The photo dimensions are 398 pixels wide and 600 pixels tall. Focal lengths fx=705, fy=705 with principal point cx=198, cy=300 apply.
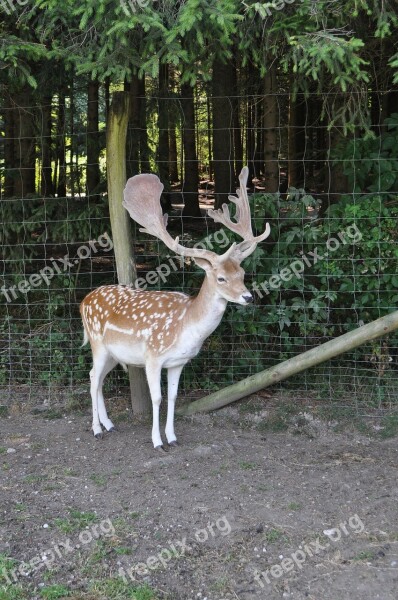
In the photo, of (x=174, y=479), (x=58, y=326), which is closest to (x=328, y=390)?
(x=174, y=479)

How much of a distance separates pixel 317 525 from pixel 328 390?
6.97ft

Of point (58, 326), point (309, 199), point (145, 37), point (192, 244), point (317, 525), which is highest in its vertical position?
point (145, 37)

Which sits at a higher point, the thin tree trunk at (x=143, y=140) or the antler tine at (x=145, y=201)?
the thin tree trunk at (x=143, y=140)

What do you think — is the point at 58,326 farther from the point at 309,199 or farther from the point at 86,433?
the point at 309,199

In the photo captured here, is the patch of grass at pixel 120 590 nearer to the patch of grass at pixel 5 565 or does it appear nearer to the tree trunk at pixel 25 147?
the patch of grass at pixel 5 565

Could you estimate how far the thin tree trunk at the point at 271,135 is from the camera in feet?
22.5

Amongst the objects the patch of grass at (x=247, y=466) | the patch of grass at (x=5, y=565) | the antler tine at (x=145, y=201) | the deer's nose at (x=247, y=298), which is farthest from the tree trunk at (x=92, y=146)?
the patch of grass at (x=5, y=565)

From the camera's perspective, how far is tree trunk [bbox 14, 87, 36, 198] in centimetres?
727

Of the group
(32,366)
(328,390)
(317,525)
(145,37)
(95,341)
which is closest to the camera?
(317,525)

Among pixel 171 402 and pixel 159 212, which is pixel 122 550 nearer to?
pixel 171 402

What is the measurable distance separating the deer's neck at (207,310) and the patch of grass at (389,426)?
1.76 m

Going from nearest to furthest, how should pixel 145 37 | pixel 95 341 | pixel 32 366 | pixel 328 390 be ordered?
pixel 145 37
pixel 95 341
pixel 328 390
pixel 32 366

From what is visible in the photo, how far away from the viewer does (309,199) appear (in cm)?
616

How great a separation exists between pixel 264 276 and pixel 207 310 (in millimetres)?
1182
